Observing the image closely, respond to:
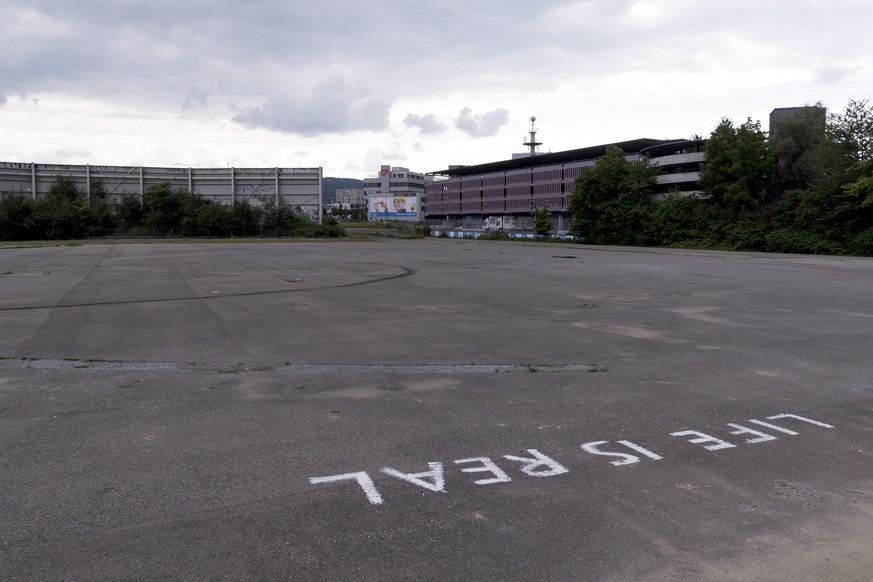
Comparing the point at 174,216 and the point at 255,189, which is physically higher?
the point at 255,189

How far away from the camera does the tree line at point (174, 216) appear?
7875cm

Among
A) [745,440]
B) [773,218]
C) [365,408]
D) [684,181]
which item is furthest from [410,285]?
[684,181]

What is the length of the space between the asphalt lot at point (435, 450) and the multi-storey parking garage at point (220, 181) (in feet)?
258

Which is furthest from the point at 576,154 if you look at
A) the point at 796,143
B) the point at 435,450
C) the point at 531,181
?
the point at 435,450

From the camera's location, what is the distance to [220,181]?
91812 millimetres

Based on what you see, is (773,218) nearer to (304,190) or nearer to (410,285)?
(410,285)

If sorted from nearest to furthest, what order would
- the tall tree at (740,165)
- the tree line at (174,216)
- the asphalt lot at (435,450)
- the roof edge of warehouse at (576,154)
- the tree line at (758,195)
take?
the asphalt lot at (435,450)
the tree line at (758,195)
the tall tree at (740,165)
the tree line at (174,216)
the roof edge of warehouse at (576,154)

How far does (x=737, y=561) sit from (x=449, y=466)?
232cm

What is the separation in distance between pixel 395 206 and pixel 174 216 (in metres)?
73.5

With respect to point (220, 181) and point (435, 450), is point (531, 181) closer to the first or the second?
point (220, 181)

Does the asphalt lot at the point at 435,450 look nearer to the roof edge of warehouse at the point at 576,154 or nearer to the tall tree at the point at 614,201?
the tall tree at the point at 614,201

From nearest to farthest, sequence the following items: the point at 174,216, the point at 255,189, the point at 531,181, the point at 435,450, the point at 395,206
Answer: the point at 435,450, the point at 174,216, the point at 255,189, the point at 531,181, the point at 395,206

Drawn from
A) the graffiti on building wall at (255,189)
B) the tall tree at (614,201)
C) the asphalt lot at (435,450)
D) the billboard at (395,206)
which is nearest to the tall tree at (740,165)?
the tall tree at (614,201)

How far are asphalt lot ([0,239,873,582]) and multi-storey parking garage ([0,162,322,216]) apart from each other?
7858 centimetres
